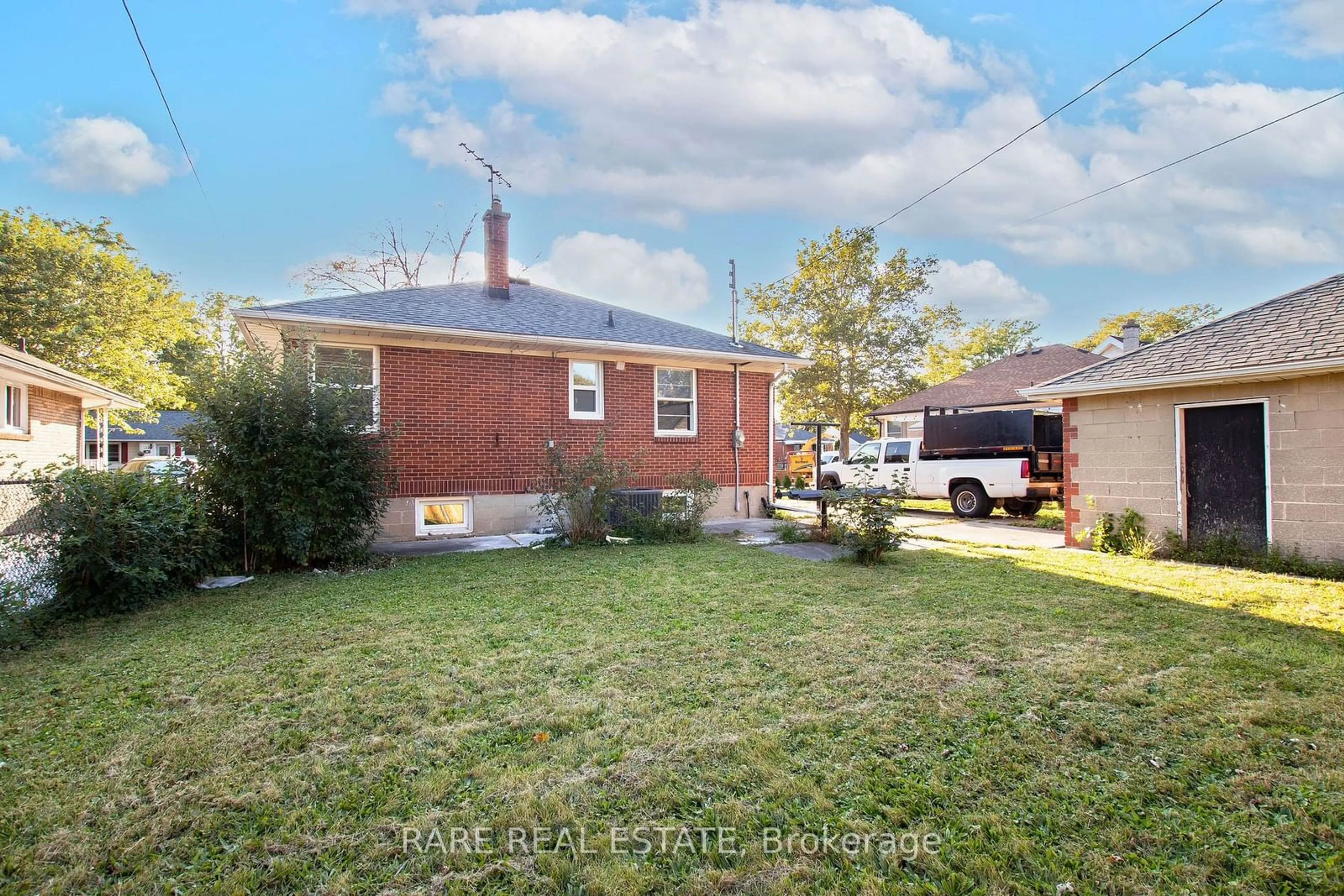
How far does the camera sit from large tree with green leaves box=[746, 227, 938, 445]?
79.3ft

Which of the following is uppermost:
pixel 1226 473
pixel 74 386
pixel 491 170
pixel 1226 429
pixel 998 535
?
pixel 491 170

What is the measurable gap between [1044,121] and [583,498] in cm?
1012

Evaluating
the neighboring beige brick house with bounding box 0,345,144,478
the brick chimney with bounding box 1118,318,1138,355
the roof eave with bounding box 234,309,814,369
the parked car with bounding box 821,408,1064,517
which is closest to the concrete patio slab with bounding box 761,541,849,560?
the parked car with bounding box 821,408,1064,517

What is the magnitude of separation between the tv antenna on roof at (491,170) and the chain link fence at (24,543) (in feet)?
30.2

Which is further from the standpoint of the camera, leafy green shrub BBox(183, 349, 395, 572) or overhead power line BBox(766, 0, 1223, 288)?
overhead power line BBox(766, 0, 1223, 288)

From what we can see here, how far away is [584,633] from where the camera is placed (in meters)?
4.62

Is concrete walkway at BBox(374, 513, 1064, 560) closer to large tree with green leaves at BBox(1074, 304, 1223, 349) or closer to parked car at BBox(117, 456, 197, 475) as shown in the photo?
parked car at BBox(117, 456, 197, 475)

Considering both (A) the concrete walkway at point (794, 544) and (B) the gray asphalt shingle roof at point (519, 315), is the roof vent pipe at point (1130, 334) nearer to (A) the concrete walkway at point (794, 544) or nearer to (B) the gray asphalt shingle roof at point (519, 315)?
(A) the concrete walkway at point (794, 544)

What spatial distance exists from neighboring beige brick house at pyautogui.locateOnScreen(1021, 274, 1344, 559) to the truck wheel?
14.0ft

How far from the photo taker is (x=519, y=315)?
11.6 metres

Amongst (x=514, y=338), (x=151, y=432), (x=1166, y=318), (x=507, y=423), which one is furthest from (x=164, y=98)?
(x=1166, y=318)

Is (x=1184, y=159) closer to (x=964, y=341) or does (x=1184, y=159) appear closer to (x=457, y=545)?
(x=457, y=545)

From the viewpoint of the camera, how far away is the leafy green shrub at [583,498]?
9.06m

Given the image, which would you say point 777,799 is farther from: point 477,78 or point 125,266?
point 125,266
